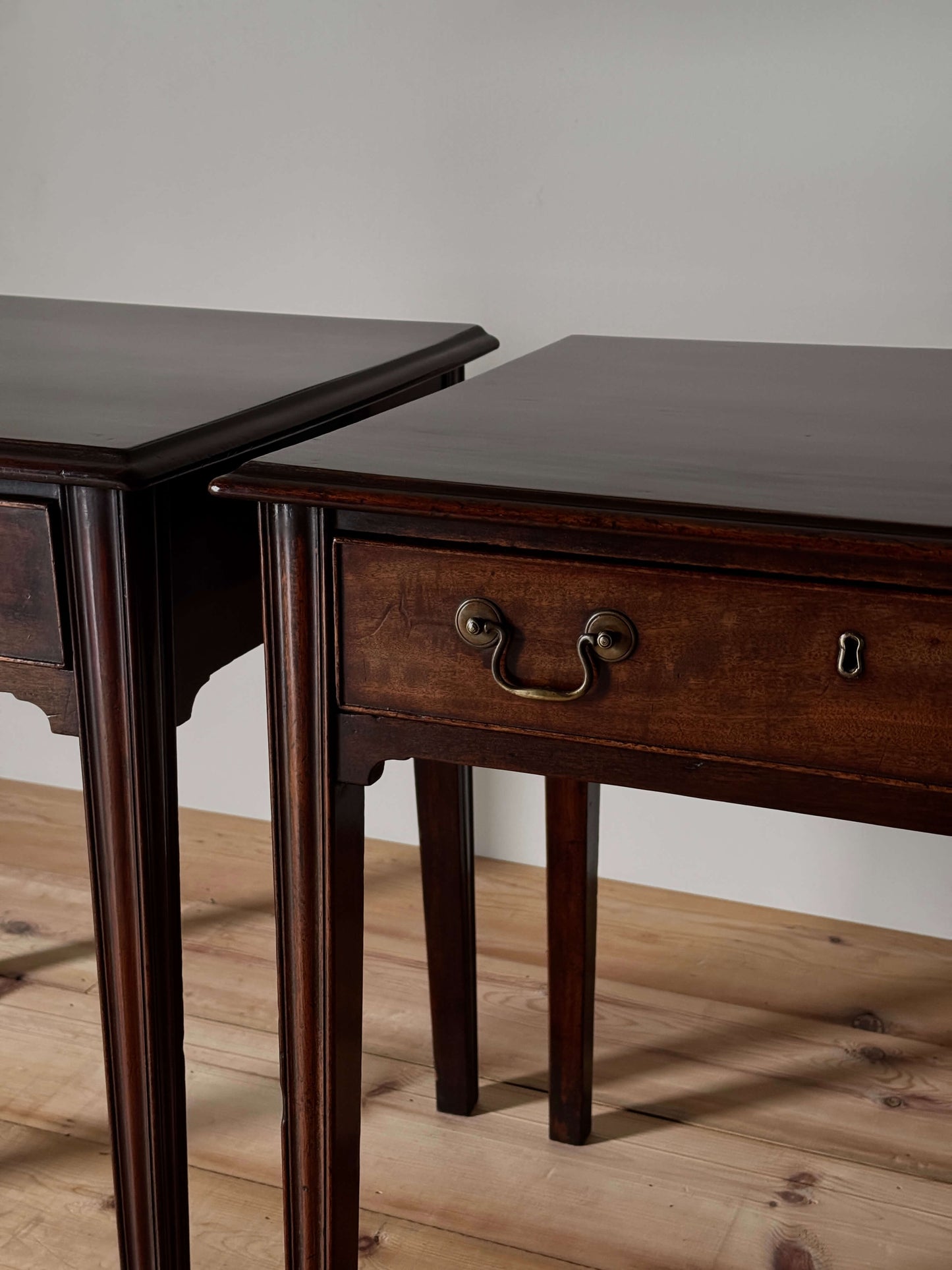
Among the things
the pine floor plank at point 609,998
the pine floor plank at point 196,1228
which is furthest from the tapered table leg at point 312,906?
the pine floor plank at point 609,998

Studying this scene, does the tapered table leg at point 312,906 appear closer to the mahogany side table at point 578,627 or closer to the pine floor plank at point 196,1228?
the mahogany side table at point 578,627

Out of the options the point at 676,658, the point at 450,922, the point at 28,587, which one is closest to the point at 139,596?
the point at 28,587

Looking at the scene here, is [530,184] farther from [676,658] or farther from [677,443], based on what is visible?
[676,658]

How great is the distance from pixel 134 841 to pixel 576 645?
0.35m

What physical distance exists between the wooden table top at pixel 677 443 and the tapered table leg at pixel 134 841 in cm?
13

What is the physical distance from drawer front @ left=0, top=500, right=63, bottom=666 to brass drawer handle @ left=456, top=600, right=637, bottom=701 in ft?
0.93

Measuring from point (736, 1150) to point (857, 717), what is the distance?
29.1 inches

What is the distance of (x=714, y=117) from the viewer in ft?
5.13

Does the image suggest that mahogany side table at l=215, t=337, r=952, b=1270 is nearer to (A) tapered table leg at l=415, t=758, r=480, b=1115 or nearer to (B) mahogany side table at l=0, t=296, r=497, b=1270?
(B) mahogany side table at l=0, t=296, r=497, b=1270

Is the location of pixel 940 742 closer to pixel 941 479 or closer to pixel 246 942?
pixel 941 479

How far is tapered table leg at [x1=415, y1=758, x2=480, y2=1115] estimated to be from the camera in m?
1.31

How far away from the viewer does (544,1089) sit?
1447 millimetres

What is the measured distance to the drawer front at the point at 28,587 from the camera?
2.96 ft

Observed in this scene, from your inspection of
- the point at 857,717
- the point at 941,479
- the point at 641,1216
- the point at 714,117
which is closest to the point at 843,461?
the point at 941,479
